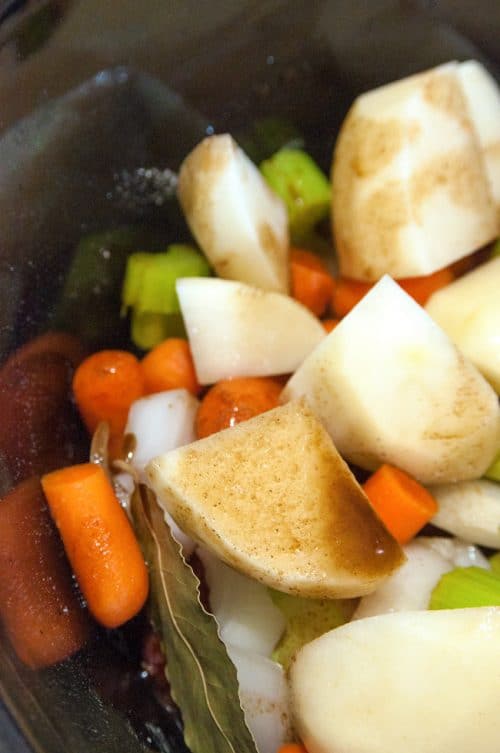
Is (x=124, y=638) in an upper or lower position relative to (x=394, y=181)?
lower

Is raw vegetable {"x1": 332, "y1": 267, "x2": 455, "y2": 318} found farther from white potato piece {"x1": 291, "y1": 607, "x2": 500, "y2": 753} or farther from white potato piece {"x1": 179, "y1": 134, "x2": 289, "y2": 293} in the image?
white potato piece {"x1": 291, "y1": 607, "x2": 500, "y2": 753}

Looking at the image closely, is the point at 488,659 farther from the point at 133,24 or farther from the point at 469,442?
the point at 133,24

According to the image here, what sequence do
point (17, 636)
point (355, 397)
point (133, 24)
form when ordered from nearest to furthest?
point (17, 636) < point (355, 397) < point (133, 24)

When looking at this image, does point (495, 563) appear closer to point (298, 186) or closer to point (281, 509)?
point (281, 509)

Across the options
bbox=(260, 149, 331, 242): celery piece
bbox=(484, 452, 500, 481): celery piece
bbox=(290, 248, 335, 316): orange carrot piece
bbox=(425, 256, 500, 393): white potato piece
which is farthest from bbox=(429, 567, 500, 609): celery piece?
bbox=(260, 149, 331, 242): celery piece

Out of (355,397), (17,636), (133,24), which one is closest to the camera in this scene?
(17,636)

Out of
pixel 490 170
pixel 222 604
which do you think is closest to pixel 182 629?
pixel 222 604

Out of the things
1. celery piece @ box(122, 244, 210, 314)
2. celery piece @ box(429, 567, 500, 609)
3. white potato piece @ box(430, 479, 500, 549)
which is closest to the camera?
celery piece @ box(429, 567, 500, 609)
